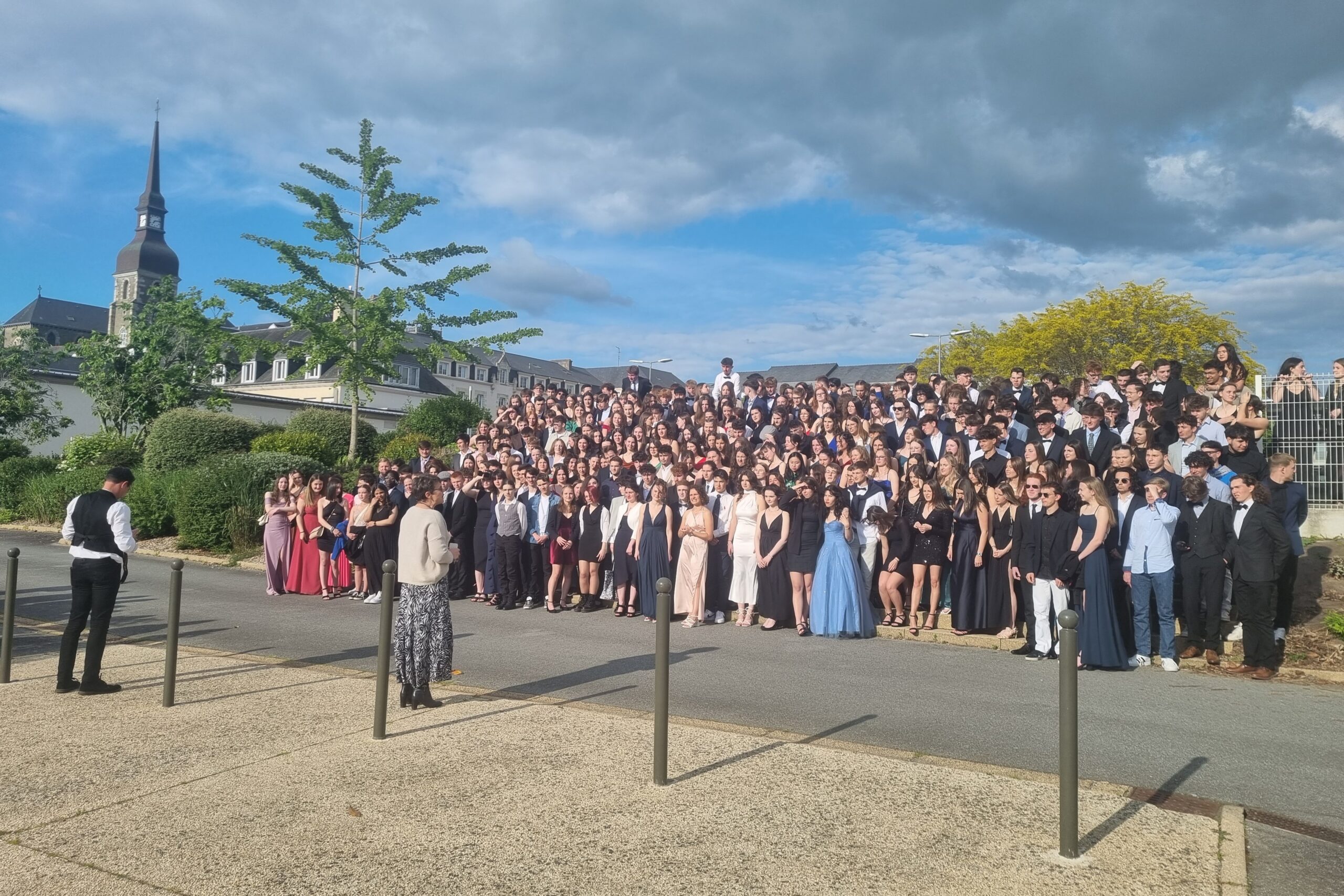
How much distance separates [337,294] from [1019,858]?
24.8 m

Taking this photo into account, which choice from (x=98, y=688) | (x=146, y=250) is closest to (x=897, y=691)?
(x=98, y=688)

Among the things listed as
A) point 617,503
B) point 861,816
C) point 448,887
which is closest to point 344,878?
point 448,887

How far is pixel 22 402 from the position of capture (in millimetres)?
34844

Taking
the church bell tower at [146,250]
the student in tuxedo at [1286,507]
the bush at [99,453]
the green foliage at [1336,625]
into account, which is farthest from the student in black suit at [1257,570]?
the church bell tower at [146,250]

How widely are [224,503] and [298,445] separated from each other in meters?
7.38

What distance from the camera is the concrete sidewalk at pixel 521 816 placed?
14.0 feet

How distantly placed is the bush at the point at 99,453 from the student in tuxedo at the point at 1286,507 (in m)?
28.4

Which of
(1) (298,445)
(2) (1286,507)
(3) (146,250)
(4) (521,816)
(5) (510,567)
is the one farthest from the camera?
(3) (146,250)

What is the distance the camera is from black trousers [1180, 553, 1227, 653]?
959cm

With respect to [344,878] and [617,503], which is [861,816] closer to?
[344,878]

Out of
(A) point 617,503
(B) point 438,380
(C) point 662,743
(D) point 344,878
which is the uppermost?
(B) point 438,380

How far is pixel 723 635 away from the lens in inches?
459

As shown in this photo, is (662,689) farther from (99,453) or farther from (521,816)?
(99,453)

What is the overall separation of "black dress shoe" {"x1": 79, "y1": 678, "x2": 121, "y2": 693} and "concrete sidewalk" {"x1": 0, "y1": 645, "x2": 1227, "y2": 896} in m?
0.67
